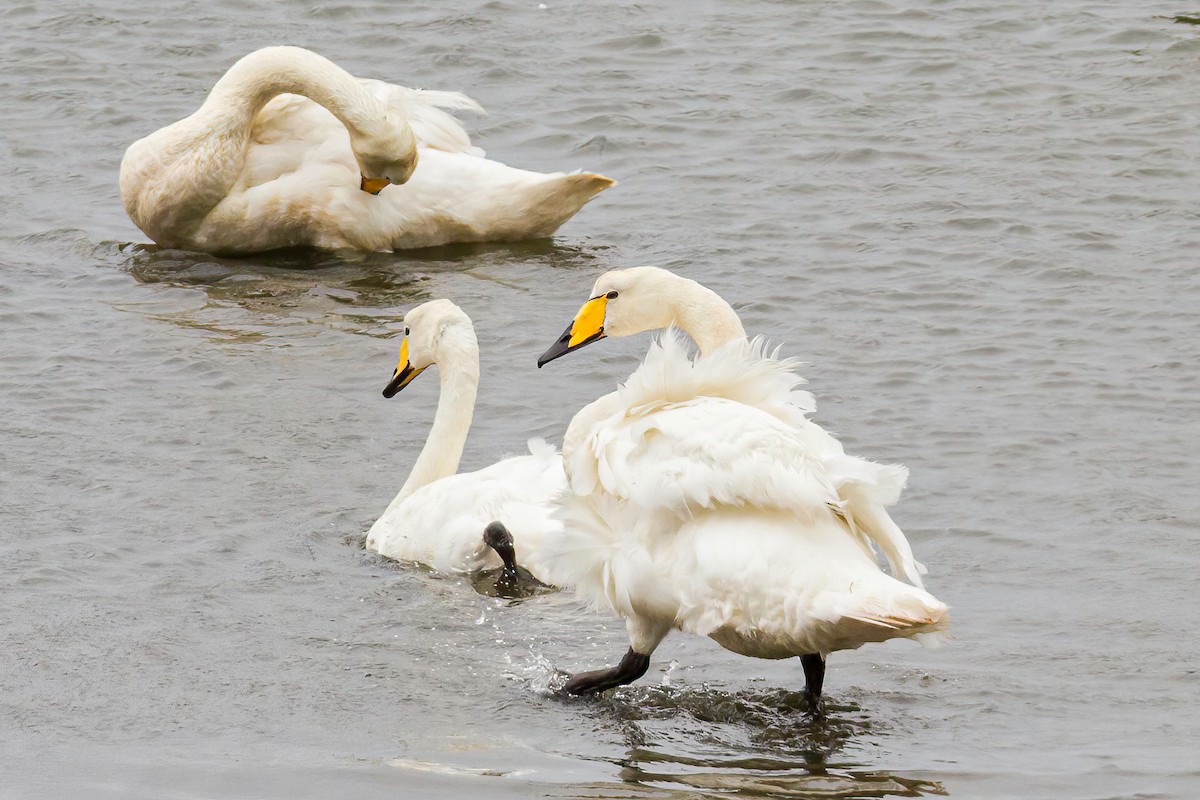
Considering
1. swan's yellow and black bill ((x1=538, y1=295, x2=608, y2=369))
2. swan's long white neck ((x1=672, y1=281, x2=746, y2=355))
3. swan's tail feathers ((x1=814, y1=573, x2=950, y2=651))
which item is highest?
swan's long white neck ((x1=672, y1=281, x2=746, y2=355))

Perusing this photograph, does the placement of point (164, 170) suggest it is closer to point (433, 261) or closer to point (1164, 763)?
point (433, 261)

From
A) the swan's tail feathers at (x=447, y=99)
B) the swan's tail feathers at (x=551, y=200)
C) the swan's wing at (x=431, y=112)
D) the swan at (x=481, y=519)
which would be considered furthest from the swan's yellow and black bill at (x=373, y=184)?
the swan at (x=481, y=519)

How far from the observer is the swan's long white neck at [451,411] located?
7828 millimetres

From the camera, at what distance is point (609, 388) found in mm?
9039

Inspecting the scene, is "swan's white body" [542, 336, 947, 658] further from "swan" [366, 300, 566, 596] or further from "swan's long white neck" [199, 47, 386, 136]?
"swan's long white neck" [199, 47, 386, 136]

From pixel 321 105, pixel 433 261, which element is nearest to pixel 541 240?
pixel 433 261

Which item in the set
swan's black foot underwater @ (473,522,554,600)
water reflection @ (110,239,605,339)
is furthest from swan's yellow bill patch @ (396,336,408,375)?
water reflection @ (110,239,605,339)

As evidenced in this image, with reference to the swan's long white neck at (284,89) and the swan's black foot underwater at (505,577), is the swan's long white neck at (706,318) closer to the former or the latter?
the swan's black foot underwater at (505,577)

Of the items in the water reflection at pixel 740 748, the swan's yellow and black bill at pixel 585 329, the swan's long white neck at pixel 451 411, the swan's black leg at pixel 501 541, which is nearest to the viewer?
the water reflection at pixel 740 748

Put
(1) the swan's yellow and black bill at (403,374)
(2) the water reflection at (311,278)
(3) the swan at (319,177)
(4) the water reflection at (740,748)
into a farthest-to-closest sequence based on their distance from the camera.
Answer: (3) the swan at (319,177), (2) the water reflection at (311,278), (1) the swan's yellow and black bill at (403,374), (4) the water reflection at (740,748)

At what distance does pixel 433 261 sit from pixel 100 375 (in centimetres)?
264

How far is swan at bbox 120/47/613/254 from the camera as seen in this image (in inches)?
431

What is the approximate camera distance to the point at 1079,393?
8.71 metres

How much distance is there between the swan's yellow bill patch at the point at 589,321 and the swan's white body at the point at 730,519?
79 cm
